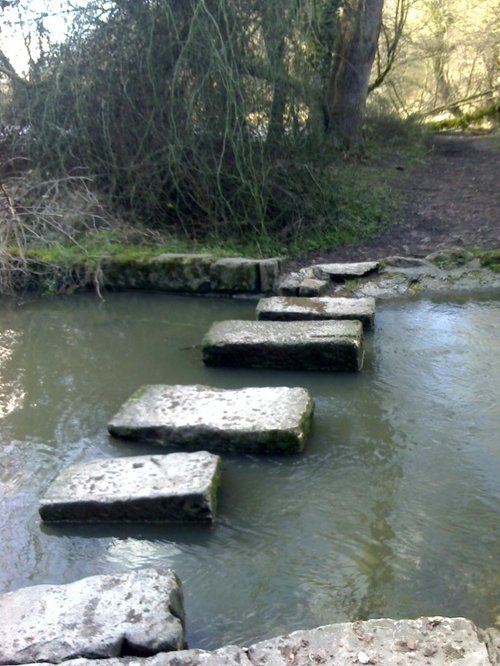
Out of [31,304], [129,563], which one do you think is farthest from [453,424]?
[31,304]

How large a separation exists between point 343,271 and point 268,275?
675 mm

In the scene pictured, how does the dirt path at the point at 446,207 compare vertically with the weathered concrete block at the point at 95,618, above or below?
above

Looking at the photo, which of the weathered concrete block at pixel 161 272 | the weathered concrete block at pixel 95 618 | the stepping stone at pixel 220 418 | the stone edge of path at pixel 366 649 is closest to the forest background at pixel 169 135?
the weathered concrete block at pixel 161 272

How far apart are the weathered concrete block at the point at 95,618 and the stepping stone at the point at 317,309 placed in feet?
9.67

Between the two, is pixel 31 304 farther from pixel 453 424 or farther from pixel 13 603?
pixel 13 603

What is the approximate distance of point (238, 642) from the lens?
2.41 metres

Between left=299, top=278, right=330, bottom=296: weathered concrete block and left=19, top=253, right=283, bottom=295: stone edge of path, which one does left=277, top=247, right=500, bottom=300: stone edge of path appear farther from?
left=19, top=253, right=283, bottom=295: stone edge of path

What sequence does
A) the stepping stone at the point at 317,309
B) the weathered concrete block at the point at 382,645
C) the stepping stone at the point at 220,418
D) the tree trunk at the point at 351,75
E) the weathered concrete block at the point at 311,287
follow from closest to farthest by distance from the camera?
1. the weathered concrete block at the point at 382,645
2. the stepping stone at the point at 220,418
3. the stepping stone at the point at 317,309
4. the weathered concrete block at the point at 311,287
5. the tree trunk at the point at 351,75

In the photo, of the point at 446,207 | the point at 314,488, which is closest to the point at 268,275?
the point at 314,488

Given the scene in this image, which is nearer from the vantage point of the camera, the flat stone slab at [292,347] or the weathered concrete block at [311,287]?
the flat stone slab at [292,347]

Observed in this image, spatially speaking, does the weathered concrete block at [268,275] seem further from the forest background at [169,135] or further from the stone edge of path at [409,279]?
the forest background at [169,135]

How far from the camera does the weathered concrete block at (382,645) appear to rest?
2.10 meters

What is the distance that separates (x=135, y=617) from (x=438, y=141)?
11.8 m

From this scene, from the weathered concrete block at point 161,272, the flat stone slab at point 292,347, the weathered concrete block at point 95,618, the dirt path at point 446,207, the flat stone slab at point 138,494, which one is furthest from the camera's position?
the dirt path at point 446,207
